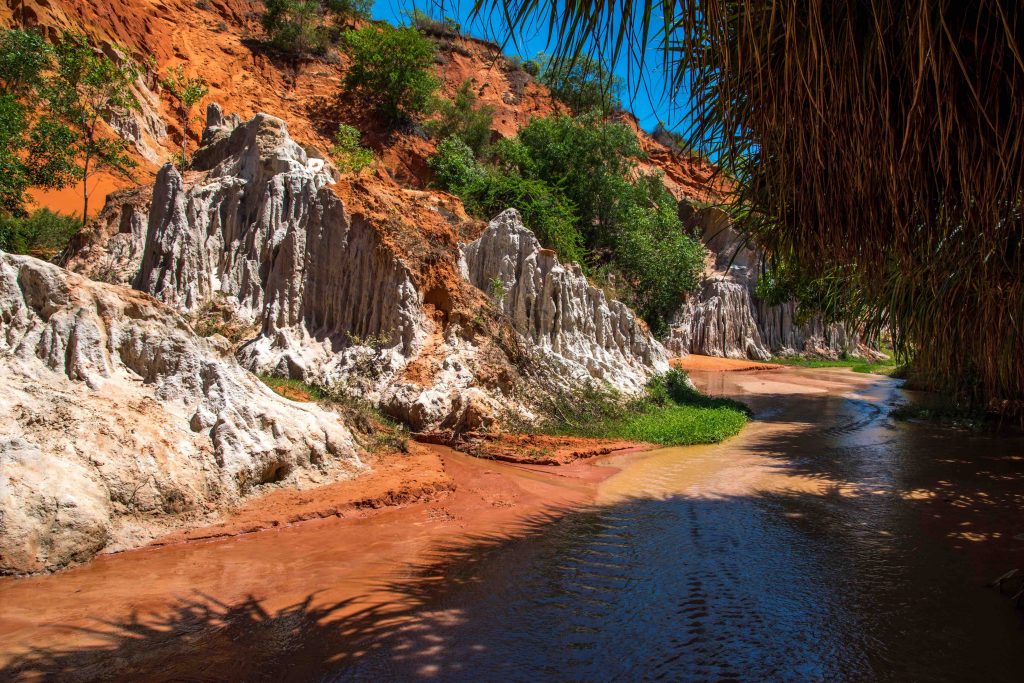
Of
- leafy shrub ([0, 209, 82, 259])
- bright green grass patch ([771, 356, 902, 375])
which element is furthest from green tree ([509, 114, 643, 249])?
leafy shrub ([0, 209, 82, 259])

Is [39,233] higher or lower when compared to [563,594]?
higher

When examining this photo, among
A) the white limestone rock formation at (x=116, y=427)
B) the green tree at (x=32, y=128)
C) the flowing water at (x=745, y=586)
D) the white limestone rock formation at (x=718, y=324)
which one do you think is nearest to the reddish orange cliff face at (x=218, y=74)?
the green tree at (x=32, y=128)

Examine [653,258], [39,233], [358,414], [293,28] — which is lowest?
[358,414]

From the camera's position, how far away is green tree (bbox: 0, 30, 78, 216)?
20.3 m

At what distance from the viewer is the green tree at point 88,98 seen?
22.2 meters

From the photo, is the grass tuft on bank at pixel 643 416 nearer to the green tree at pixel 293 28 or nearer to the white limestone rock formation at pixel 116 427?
the white limestone rock formation at pixel 116 427

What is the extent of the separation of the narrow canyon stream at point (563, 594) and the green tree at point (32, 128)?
19612 mm

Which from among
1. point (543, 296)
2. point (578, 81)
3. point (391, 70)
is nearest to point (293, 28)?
point (391, 70)

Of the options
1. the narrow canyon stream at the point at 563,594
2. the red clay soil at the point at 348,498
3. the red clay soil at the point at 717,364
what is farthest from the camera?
the red clay soil at the point at 717,364

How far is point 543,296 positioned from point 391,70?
27787 millimetres

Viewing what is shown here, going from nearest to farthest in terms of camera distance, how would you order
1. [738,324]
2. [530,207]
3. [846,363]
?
[530,207], [738,324], [846,363]

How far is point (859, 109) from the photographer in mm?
3346

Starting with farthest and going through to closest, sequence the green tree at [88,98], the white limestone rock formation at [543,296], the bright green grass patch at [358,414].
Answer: the green tree at [88,98], the white limestone rock formation at [543,296], the bright green grass patch at [358,414]

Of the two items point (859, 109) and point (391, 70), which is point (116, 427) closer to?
point (859, 109)
